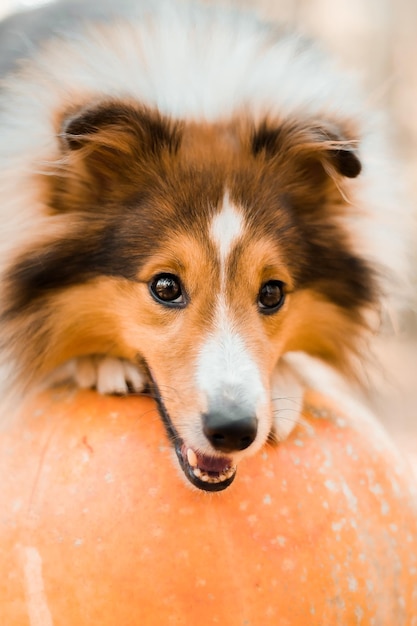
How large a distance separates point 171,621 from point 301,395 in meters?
0.86

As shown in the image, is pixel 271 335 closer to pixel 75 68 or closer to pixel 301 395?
pixel 301 395

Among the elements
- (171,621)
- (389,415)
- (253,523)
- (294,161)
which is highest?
(294,161)

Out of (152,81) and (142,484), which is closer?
(142,484)

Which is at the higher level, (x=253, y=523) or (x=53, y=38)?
(x=53, y=38)

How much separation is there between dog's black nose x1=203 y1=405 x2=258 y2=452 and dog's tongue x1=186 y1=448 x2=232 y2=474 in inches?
5.8

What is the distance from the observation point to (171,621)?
6.73ft

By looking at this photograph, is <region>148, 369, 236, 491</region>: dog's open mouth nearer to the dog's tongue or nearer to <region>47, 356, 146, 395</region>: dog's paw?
the dog's tongue

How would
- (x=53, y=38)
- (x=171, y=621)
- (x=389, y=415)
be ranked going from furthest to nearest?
(x=389, y=415)
(x=53, y=38)
(x=171, y=621)

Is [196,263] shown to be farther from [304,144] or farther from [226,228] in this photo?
[304,144]

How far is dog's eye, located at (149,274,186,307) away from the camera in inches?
92.5

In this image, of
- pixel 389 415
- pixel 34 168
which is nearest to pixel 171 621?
pixel 34 168

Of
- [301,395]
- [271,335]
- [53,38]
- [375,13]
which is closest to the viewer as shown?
[271,335]

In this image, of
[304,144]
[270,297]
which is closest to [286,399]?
[270,297]

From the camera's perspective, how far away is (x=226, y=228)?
7.70 feet
